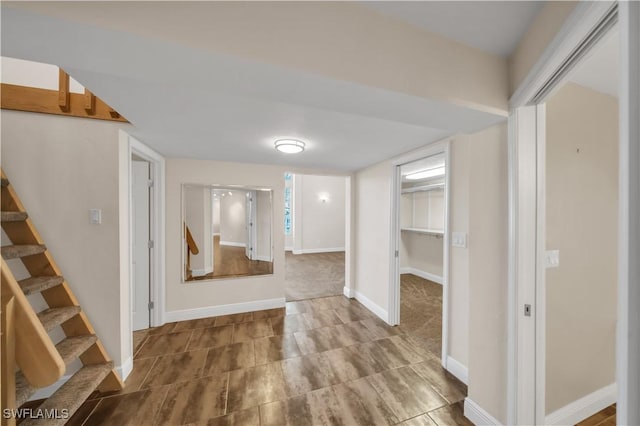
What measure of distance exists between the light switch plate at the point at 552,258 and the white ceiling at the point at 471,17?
4.27 feet

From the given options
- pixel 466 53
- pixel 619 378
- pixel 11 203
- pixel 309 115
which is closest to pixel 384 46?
pixel 466 53

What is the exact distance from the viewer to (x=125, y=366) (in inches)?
78.8

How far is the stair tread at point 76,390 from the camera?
55.9 inches

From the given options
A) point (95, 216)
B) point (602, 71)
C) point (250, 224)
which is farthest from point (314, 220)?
point (602, 71)

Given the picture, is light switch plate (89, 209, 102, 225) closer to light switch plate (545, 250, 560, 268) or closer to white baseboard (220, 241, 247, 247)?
white baseboard (220, 241, 247, 247)

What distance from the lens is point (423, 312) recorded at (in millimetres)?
3404

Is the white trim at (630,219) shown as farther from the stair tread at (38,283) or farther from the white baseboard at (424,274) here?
the white baseboard at (424,274)

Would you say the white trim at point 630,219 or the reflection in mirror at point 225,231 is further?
the reflection in mirror at point 225,231

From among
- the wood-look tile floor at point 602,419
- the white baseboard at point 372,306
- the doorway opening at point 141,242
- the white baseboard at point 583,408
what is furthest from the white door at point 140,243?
the wood-look tile floor at point 602,419

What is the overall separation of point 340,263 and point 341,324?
384cm

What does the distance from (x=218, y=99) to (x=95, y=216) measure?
4.73 feet

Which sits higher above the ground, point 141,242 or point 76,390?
point 141,242

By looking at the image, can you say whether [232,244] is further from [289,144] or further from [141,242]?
[289,144]

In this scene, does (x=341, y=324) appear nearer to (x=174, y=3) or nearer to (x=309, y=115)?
(x=309, y=115)
